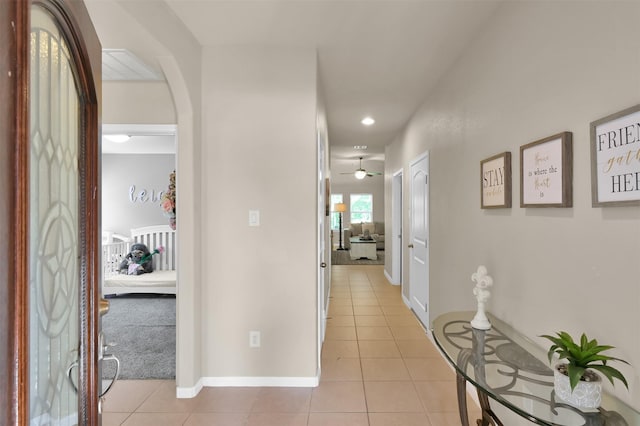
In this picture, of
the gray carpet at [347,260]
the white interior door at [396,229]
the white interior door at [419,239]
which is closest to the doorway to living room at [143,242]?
the white interior door at [419,239]

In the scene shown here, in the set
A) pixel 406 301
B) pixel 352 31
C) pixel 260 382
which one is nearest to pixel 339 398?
pixel 260 382

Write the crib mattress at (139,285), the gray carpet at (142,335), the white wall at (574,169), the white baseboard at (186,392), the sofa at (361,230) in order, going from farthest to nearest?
the sofa at (361,230), the crib mattress at (139,285), the gray carpet at (142,335), the white baseboard at (186,392), the white wall at (574,169)

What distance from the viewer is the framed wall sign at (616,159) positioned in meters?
1.00

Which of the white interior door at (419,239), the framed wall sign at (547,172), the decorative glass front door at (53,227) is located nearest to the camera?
the decorative glass front door at (53,227)

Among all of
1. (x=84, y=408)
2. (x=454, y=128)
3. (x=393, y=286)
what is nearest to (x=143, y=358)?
(x=84, y=408)

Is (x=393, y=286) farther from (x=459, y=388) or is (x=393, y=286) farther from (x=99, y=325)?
(x=99, y=325)

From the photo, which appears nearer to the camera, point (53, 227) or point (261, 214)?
point (53, 227)

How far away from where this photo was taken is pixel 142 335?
10.8 ft

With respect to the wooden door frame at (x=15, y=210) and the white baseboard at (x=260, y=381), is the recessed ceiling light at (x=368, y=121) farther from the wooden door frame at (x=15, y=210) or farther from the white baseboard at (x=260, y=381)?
the wooden door frame at (x=15, y=210)

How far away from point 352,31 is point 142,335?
3566 mm

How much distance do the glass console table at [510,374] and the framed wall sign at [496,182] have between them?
2.35 feet

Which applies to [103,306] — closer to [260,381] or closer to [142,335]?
[260,381]

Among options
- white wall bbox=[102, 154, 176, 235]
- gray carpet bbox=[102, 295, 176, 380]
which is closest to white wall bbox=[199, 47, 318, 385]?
gray carpet bbox=[102, 295, 176, 380]

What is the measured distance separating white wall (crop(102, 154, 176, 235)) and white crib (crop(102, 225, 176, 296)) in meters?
0.24
